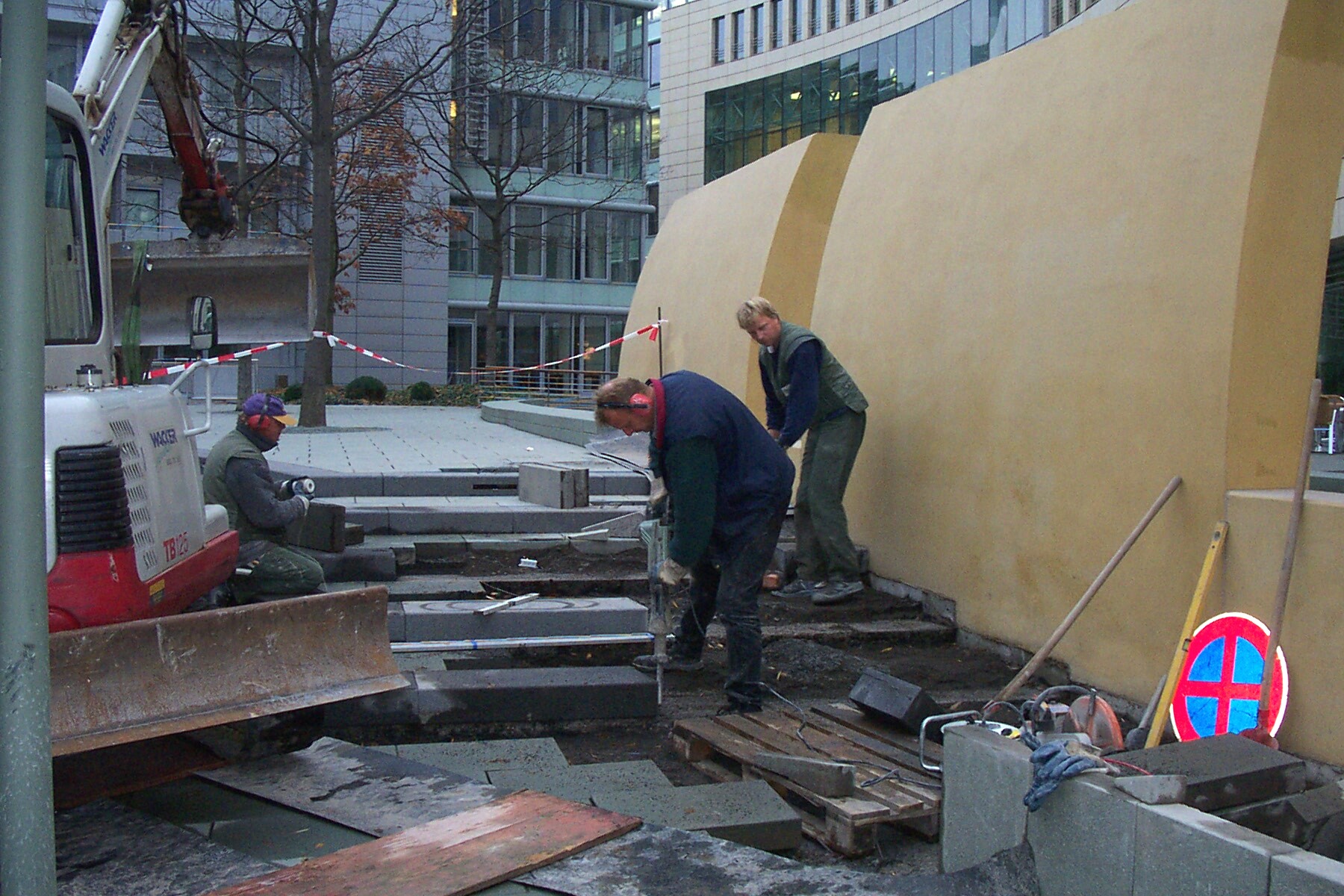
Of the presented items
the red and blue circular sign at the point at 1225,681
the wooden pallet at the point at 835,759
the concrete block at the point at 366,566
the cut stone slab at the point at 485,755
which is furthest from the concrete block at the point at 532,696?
the red and blue circular sign at the point at 1225,681

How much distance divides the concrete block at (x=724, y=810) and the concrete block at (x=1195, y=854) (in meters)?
1.32

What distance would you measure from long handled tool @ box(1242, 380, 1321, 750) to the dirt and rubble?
140 centimetres

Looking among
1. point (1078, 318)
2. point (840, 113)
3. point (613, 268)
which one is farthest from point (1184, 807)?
point (840, 113)

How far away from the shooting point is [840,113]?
43375mm

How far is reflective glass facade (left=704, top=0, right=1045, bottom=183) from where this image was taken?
35.2m

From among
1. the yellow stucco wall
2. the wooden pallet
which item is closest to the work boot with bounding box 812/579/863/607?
the wooden pallet

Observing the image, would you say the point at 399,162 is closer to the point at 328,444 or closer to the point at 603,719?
the point at 328,444

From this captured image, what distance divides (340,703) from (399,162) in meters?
24.8

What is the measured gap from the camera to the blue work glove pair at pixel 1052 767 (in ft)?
10.0

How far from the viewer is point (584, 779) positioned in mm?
4441

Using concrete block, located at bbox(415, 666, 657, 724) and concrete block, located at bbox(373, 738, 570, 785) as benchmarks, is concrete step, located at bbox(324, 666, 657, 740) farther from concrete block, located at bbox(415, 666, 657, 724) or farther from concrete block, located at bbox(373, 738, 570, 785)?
concrete block, located at bbox(373, 738, 570, 785)

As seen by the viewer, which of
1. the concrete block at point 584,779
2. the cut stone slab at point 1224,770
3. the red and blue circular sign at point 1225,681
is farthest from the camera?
the red and blue circular sign at point 1225,681

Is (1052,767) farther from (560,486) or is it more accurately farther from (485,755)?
(560,486)

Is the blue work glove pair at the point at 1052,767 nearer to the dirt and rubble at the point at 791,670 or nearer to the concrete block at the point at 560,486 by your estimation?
the dirt and rubble at the point at 791,670
